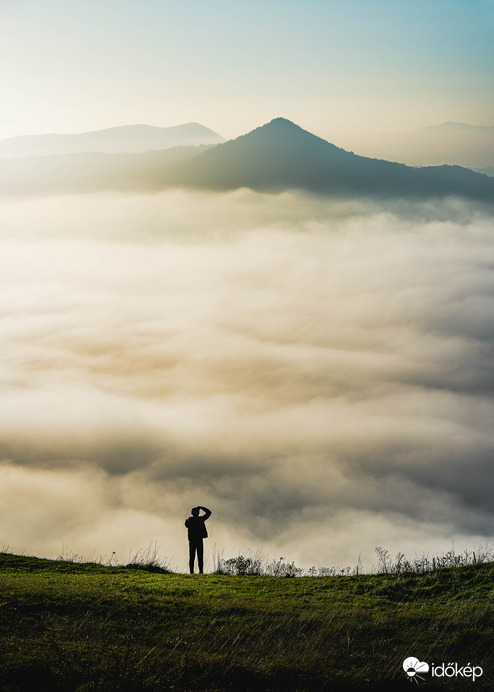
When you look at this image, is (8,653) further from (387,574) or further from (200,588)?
(387,574)

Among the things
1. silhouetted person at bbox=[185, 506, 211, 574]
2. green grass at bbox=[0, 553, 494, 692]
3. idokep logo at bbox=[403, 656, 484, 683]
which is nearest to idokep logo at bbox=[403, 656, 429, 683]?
idokep logo at bbox=[403, 656, 484, 683]

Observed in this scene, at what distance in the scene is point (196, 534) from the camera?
24734 millimetres

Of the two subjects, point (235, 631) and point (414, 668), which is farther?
point (235, 631)

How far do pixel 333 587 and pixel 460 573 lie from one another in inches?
176

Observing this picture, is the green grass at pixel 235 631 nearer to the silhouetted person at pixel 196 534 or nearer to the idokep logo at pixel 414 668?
the idokep logo at pixel 414 668

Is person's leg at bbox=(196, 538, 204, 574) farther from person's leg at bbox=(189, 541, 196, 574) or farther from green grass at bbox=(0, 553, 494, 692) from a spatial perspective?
green grass at bbox=(0, 553, 494, 692)

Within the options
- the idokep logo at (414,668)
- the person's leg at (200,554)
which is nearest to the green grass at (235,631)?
the idokep logo at (414,668)

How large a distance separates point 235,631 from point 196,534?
33.5ft

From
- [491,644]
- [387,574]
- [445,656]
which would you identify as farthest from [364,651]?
[387,574]

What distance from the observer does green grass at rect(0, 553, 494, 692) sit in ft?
38.3

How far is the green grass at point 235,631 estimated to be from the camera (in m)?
11.7

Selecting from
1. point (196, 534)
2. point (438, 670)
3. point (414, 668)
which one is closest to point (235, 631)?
point (414, 668)

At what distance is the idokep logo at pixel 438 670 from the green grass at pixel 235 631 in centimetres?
19

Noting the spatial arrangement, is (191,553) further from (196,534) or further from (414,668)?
(414,668)
